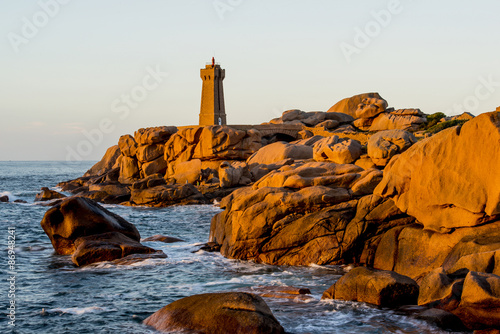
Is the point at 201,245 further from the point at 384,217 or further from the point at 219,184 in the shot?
the point at 219,184

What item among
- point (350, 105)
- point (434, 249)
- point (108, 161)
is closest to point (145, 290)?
point (434, 249)

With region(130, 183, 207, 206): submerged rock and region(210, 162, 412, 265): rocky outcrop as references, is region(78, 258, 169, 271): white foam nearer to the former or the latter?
region(210, 162, 412, 265): rocky outcrop

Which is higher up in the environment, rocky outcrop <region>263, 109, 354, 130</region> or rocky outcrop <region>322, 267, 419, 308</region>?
rocky outcrop <region>263, 109, 354, 130</region>

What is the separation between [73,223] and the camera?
2281 cm

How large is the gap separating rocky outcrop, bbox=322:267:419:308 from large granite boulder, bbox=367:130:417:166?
11.0 meters

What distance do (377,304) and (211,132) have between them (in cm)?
4853

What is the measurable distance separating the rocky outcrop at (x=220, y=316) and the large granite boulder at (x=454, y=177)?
7.38 metres

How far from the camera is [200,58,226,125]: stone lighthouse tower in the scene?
262 ft

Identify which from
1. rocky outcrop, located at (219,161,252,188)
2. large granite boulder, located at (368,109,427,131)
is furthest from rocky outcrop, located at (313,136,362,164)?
large granite boulder, located at (368,109,427,131)

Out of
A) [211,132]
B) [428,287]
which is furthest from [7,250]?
[211,132]

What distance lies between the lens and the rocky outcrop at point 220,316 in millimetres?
11844

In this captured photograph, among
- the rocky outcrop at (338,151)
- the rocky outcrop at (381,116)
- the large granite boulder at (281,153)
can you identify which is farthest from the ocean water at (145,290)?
the rocky outcrop at (381,116)

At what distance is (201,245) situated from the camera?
25469 mm

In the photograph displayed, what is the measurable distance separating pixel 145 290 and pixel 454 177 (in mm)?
10507
